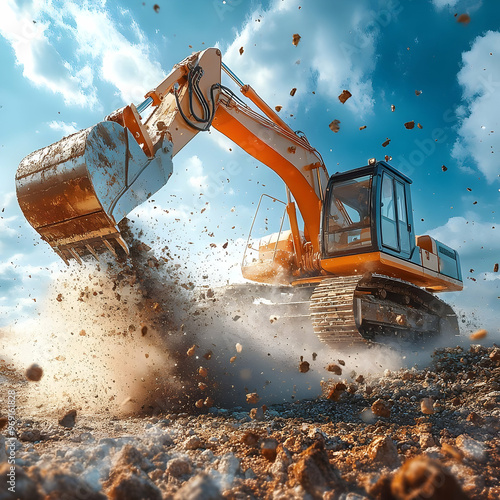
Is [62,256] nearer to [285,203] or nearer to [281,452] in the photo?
[281,452]

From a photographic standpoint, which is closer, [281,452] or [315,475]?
[315,475]

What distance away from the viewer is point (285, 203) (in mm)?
6707

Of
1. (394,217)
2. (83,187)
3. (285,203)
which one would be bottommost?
(83,187)

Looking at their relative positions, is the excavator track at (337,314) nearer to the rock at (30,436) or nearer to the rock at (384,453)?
the rock at (384,453)

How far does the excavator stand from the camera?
11.2ft

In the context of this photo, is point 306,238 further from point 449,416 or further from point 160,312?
point 449,416

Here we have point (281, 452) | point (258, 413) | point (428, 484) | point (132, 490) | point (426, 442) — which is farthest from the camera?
point (258, 413)

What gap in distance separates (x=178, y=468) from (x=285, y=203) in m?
5.09

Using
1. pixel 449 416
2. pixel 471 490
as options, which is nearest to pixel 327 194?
pixel 449 416

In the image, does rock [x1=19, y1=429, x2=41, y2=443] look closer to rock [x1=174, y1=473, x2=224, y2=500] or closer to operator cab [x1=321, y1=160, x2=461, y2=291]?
rock [x1=174, y1=473, x2=224, y2=500]

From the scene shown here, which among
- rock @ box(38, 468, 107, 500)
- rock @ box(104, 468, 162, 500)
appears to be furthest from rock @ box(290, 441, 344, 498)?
rock @ box(38, 468, 107, 500)

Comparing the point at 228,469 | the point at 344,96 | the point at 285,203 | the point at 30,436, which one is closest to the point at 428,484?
the point at 228,469

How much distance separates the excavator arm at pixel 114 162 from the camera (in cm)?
333

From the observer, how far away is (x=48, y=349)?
591 centimetres
